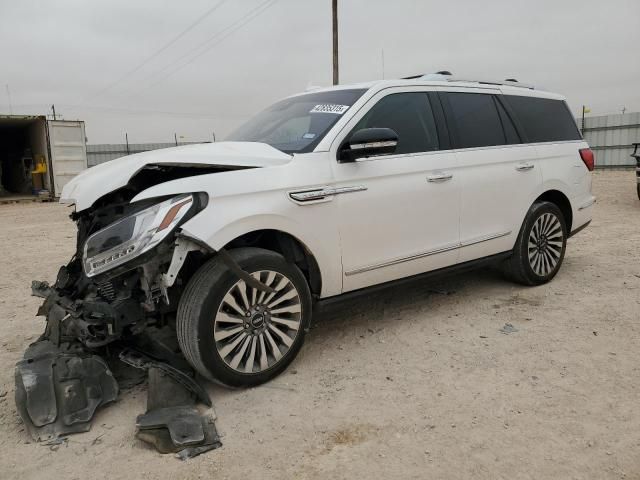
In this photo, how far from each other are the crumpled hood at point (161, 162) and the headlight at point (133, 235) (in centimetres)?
22

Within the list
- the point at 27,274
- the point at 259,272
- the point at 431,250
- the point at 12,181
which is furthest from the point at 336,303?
the point at 12,181

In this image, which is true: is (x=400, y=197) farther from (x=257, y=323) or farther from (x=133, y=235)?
(x=133, y=235)

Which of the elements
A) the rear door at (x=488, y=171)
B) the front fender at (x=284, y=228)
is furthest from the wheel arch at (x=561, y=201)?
the front fender at (x=284, y=228)

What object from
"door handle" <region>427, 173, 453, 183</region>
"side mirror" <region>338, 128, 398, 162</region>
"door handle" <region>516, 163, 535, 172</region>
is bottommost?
"door handle" <region>427, 173, 453, 183</region>

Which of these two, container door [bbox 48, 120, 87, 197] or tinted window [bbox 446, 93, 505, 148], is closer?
tinted window [bbox 446, 93, 505, 148]

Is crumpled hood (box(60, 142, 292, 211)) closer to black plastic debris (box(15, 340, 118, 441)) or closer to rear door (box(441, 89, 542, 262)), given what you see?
black plastic debris (box(15, 340, 118, 441))

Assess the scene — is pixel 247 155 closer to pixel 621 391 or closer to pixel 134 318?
pixel 134 318

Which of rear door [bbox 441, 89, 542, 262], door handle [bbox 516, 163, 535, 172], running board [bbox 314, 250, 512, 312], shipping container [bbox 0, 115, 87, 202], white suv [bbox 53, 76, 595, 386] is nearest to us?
white suv [bbox 53, 76, 595, 386]

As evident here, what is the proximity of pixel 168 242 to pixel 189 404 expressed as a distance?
0.93 meters

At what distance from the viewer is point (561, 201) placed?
16.8 ft

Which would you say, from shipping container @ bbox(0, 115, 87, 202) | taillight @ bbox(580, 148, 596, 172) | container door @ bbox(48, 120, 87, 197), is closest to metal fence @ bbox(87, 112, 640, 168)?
shipping container @ bbox(0, 115, 87, 202)

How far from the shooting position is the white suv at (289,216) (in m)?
2.84

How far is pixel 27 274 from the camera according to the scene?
6.19 metres

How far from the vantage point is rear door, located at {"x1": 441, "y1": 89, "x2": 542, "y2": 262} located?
4207 millimetres
